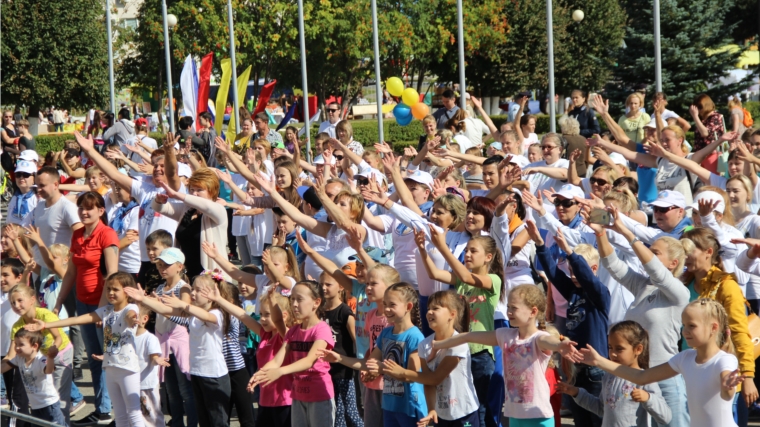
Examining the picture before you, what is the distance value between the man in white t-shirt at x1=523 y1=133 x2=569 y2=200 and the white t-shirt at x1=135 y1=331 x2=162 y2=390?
3.85m

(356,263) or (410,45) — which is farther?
(410,45)

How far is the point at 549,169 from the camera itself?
9242mm

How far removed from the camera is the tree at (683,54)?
85.4 feet

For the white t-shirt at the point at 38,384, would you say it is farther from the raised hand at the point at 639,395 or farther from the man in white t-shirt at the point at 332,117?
the man in white t-shirt at the point at 332,117

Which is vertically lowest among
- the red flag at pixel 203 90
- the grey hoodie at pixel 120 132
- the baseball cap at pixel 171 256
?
the baseball cap at pixel 171 256

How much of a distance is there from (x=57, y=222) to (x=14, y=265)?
1.10 meters

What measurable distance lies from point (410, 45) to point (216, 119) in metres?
21.7

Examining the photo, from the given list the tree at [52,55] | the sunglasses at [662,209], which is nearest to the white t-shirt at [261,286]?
the sunglasses at [662,209]

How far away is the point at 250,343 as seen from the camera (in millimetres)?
7691

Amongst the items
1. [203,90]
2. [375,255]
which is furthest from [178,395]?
[203,90]

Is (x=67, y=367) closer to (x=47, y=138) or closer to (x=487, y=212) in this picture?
(x=487, y=212)

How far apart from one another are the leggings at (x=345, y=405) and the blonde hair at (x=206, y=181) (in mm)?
2490

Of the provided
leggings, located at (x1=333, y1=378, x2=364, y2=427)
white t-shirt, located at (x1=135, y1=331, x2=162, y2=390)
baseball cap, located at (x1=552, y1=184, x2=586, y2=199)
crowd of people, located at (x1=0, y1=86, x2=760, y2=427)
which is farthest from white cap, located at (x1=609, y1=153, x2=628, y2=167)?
white t-shirt, located at (x1=135, y1=331, x2=162, y2=390)

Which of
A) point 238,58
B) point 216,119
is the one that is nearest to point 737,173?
point 216,119
